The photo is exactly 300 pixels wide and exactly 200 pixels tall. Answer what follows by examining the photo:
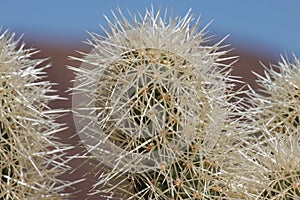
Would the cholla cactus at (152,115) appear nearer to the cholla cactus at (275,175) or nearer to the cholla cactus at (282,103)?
the cholla cactus at (275,175)

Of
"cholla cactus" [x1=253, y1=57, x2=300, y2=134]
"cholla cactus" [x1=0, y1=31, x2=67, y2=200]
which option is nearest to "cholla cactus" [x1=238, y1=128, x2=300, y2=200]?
"cholla cactus" [x1=253, y1=57, x2=300, y2=134]

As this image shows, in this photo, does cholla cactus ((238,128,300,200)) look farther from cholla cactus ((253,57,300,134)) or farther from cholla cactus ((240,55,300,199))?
cholla cactus ((253,57,300,134))

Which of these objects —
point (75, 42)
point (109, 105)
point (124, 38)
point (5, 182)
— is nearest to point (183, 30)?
point (124, 38)

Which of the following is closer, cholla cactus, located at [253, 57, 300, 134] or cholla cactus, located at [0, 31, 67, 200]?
cholla cactus, located at [0, 31, 67, 200]

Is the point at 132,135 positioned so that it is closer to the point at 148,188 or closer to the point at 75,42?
the point at 148,188

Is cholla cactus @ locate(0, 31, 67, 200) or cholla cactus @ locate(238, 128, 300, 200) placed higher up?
cholla cactus @ locate(0, 31, 67, 200)

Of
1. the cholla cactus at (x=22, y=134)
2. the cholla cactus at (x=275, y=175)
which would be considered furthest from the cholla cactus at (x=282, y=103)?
the cholla cactus at (x=22, y=134)
